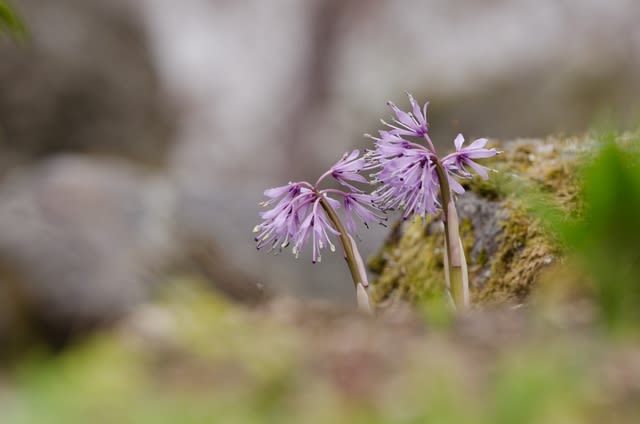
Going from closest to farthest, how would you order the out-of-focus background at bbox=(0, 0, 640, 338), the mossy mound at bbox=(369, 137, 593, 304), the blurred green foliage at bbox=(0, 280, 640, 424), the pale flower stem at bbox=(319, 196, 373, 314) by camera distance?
1. the blurred green foliage at bbox=(0, 280, 640, 424)
2. the pale flower stem at bbox=(319, 196, 373, 314)
3. the mossy mound at bbox=(369, 137, 593, 304)
4. the out-of-focus background at bbox=(0, 0, 640, 338)

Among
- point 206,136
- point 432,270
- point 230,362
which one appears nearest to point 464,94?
point 206,136

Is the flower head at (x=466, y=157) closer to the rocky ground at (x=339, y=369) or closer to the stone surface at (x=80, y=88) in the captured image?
the rocky ground at (x=339, y=369)

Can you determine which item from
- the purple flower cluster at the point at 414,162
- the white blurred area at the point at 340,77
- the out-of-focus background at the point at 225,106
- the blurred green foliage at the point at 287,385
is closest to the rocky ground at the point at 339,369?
the blurred green foliage at the point at 287,385

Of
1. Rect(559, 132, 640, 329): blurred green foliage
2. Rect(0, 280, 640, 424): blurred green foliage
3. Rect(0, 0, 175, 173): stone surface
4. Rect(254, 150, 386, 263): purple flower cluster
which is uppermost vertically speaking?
Rect(0, 0, 175, 173): stone surface

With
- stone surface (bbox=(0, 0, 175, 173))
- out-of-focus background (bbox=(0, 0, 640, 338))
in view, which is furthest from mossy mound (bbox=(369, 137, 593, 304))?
stone surface (bbox=(0, 0, 175, 173))

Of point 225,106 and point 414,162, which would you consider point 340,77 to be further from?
point 414,162

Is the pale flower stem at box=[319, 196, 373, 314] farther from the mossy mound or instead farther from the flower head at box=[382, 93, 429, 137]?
the mossy mound

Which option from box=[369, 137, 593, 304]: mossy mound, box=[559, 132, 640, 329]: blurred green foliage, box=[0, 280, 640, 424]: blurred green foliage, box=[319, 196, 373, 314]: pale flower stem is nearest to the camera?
box=[0, 280, 640, 424]: blurred green foliage

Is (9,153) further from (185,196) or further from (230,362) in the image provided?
(230,362)
